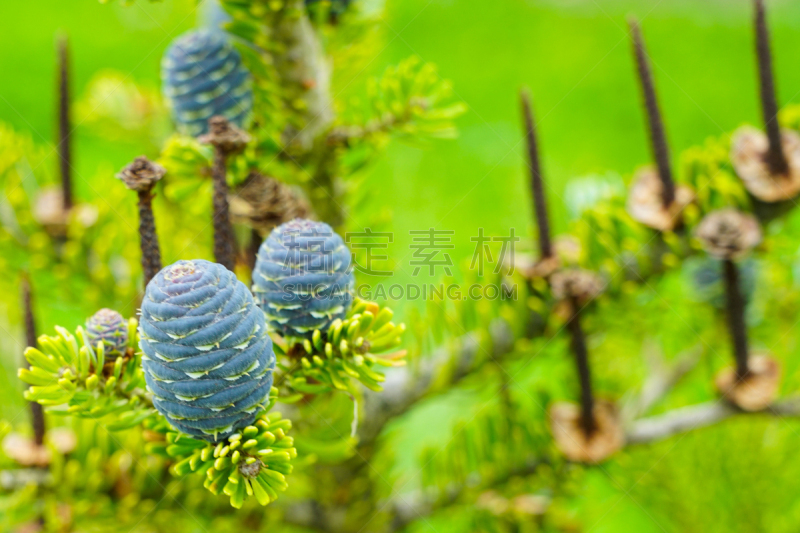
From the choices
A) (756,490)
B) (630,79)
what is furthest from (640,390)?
(630,79)

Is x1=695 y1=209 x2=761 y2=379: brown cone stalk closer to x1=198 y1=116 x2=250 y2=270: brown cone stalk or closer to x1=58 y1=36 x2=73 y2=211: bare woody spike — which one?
x1=198 y1=116 x2=250 y2=270: brown cone stalk

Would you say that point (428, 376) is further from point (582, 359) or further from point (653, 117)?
point (653, 117)

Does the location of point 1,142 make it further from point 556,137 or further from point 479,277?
point 556,137

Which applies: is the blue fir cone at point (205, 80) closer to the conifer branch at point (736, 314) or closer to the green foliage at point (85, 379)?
the green foliage at point (85, 379)

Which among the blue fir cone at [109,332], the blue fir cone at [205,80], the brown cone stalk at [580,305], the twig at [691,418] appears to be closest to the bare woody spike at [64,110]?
the blue fir cone at [205,80]

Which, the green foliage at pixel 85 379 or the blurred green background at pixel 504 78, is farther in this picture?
the blurred green background at pixel 504 78

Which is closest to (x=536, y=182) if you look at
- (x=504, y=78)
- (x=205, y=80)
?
(x=205, y=80)
